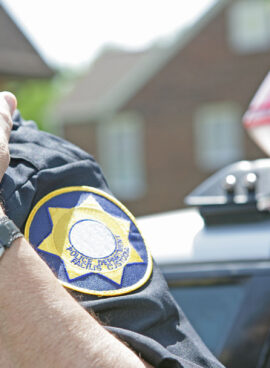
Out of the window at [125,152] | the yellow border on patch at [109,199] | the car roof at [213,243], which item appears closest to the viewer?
the yellow border on patch at [109,199]

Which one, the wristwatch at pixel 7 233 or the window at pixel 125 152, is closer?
the wristwatch at pixel 7 233

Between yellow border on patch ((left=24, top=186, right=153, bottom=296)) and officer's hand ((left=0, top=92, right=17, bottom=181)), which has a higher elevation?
officer's hand ((left=0, top=92, right=17, bottom=181))

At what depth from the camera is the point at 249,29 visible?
55.7 ft

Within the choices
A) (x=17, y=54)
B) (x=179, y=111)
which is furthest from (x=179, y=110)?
(x=17, y=54)

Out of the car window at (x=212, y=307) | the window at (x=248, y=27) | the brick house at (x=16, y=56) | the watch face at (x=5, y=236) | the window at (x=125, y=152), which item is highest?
the watch face at (x=5, y=236)

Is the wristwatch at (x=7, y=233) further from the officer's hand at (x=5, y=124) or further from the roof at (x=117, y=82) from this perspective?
the roof at (x=117, y=82)

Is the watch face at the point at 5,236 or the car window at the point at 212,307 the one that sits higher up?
the watch face at the point at 5,236

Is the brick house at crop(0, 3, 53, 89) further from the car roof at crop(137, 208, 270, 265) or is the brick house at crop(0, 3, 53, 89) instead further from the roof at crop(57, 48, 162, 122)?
the roof at crop(57, 48, 162, 122)

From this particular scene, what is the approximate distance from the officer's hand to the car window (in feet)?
3.01

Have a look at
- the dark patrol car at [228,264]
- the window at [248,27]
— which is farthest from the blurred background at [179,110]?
the dark patrol car at [228,264]

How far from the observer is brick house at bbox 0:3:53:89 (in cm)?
699

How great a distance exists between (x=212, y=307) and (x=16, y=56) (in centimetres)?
567

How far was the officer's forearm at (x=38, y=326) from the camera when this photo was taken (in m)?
0.94

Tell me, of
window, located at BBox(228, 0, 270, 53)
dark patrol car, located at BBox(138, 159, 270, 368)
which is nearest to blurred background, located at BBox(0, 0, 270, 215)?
window, located at BBox(228, 0, 270, 53)
